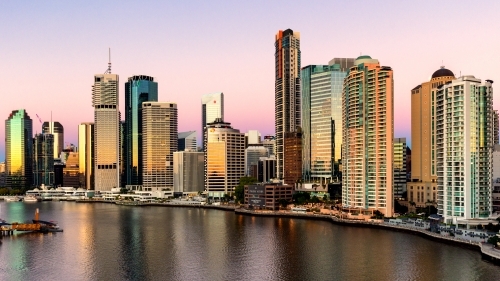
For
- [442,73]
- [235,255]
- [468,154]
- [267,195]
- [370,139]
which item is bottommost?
[235,255]

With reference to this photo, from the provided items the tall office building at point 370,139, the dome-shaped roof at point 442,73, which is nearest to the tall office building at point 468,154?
the tall office building at point 370,139

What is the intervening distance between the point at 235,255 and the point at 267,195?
78.4 metres

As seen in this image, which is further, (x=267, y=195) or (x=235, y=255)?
(x=267, y=195)

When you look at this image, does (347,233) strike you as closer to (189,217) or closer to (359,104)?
(359,104)

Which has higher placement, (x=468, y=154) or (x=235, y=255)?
(x=468, y=154)

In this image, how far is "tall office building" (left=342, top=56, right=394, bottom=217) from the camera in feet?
422

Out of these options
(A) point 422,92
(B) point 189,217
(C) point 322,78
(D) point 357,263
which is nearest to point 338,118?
(C) point 322,78

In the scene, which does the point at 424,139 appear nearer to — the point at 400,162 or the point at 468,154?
the point at 400,162

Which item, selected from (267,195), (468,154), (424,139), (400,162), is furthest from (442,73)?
(267,195)

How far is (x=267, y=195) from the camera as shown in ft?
532

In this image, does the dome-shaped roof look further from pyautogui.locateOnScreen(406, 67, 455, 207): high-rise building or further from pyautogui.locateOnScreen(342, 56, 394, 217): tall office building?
pyautogui.locateOnScreen(342, 56, 394, 217): tall office building

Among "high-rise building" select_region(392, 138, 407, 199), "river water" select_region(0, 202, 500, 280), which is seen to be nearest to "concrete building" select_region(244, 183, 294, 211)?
"river water" select_region(0, 202, 500, 280)

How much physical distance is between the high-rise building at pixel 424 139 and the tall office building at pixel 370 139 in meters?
19.5

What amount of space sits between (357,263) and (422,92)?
88.4 m
